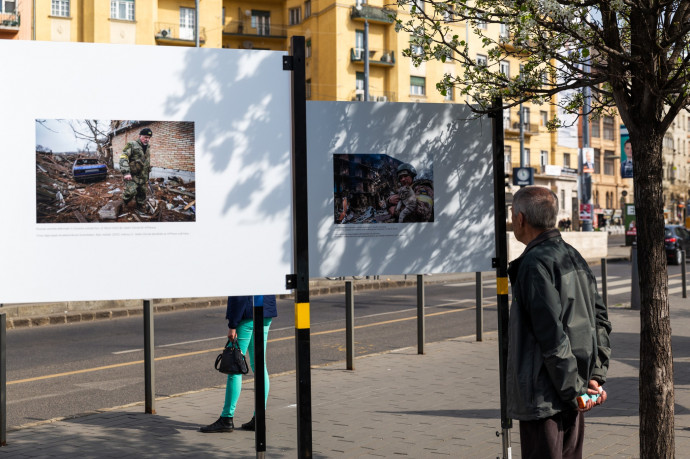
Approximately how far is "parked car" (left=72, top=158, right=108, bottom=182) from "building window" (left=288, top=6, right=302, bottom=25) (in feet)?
185

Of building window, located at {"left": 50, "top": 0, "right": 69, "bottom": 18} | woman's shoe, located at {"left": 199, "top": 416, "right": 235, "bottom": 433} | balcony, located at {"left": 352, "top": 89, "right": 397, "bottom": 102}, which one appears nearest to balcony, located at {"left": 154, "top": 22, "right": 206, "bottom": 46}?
building window, located at {"left": 50, "top": 0, "right": 69, "bottom": 18}

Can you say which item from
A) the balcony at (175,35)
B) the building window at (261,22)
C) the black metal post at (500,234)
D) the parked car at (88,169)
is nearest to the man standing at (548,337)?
the black metal post at (500,234)

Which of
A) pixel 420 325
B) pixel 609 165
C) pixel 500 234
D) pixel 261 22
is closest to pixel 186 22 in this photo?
Answer: pixel 261 22

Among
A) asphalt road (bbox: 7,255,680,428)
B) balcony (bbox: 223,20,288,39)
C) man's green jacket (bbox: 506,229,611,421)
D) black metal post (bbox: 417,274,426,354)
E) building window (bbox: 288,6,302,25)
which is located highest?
building window (bbox: 288,6,302,25)

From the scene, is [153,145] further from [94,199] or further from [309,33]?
[309,33]

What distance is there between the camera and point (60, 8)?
42.3 metres

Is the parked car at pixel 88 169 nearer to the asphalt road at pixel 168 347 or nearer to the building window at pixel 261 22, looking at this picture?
the asphalt road at pixel 168 347

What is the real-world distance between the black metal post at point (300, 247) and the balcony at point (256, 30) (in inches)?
2203

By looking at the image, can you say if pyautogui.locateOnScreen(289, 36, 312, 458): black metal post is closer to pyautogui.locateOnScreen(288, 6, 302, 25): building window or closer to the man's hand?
the man's hand

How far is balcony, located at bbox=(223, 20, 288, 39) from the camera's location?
58.2 meters

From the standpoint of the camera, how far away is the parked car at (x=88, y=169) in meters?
A: 3.79

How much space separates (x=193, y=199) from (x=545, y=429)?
1815 millimetres

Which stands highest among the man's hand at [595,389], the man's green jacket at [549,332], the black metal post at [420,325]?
the man's green jacket at [549,332]

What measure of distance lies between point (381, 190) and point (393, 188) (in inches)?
3.1
